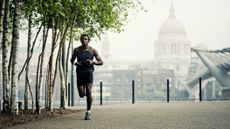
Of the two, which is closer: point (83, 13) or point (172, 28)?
point (83, 13)

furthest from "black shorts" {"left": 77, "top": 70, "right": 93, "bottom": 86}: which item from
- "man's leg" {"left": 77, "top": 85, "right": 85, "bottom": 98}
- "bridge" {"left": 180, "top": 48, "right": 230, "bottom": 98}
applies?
"bridge" {"left": 180, "top": 48, "right": 230, "bottom": 98}

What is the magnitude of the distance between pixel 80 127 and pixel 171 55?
577ft

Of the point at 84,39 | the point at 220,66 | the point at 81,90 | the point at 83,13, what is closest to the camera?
the point at 84,39

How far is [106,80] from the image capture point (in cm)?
16300

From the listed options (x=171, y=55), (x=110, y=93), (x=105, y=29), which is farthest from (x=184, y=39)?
(x=105, y=29)

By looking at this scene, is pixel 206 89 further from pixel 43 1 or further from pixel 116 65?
pixel 43 1

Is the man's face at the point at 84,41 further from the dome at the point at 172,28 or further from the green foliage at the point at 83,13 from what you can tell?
the dome at the point at 172,28

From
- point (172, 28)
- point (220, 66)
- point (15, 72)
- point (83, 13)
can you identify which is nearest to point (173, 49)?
point (172, 28)

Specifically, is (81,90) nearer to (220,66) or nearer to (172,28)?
(220,66)

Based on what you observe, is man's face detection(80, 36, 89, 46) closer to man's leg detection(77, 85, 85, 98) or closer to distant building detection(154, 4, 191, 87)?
man's leg detection(77, 85, 85, 98)

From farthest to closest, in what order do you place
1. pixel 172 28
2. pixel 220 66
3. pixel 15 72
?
pixel 172 28, pixel 220 66, pixel 15 72

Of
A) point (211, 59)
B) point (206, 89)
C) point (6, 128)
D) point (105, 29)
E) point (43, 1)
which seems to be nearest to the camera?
point (6, 128)

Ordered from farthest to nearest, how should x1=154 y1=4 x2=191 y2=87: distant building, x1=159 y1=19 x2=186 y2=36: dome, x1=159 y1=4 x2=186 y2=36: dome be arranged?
x1=159 y1=19 x2=186 y2=36: dome → x1=159 y1=4 x2=186 y2=36: dome → x1=154 y1=4 x2=191 y2=87: distant building

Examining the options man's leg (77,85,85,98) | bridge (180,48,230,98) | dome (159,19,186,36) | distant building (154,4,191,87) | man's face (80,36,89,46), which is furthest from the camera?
dome (159,19,186,36)
